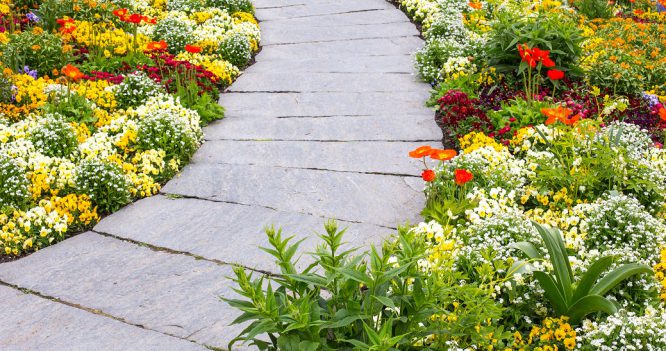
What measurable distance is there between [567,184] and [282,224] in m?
1.61

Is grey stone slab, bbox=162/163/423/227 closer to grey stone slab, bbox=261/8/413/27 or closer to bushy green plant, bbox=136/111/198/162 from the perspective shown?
bushy green plant, bbox=136/111/198/162

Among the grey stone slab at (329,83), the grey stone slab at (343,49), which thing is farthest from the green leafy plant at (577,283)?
the grey stone slab at (343,49)

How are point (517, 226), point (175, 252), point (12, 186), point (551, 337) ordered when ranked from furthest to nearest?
point (12, 186) < point (175, 252) < point (517, 226) < point (551, 337)

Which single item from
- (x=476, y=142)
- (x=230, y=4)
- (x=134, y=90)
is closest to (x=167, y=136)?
(x=134, y=90)

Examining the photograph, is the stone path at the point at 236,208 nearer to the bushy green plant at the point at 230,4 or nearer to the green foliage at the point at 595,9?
the bushy green plant at the point at 230,4

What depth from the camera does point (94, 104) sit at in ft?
18.1

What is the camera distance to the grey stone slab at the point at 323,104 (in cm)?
577

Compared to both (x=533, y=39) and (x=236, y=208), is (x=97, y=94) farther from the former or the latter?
(x=533, y=39)

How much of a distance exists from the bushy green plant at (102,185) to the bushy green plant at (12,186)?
12.1 inches

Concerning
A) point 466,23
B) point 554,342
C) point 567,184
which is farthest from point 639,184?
point 466,23

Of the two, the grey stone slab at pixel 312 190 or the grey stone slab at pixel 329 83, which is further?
the grey stone slab at pixel 329 83

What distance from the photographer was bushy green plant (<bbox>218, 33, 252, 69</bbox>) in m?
6.86

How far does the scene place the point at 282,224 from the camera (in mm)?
4176

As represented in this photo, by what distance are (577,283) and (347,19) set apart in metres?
5.70
